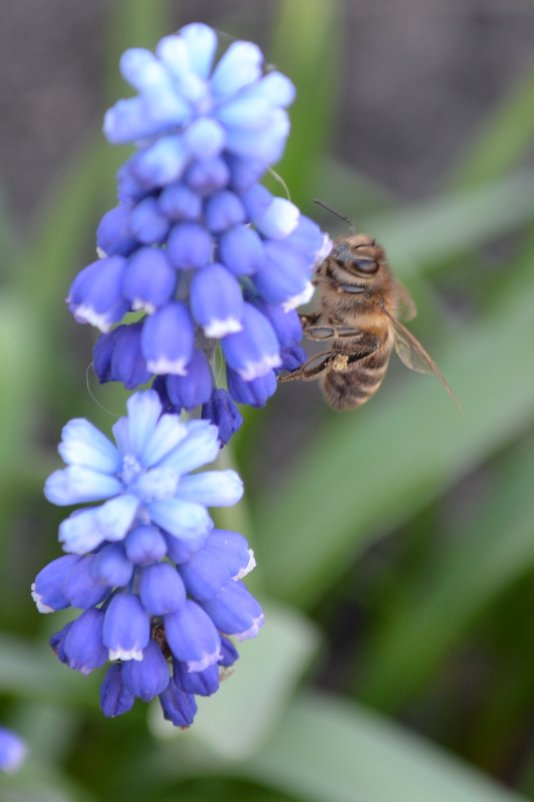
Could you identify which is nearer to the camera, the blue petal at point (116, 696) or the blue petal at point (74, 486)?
the blue petal at point (74, 486)

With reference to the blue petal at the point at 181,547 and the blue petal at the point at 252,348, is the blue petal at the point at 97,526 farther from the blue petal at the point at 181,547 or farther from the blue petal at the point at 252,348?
the blue petal at the point at 252,348

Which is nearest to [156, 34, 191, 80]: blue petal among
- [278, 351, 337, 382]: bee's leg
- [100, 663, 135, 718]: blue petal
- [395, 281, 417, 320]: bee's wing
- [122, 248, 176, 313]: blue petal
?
[122, 248, 176, 313]: blue petal

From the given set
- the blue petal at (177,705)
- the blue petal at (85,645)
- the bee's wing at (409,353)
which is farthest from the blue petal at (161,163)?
Result: the bee's wing at (409,353)

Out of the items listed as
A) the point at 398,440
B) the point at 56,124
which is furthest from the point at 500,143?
the point at 56,124

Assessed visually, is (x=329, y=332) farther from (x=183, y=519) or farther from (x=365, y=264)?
(x=183, y=519)

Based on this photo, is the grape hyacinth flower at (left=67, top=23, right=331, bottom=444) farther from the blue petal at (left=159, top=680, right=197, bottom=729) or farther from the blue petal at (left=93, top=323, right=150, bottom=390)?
the blue petal at (left=159, top=680, right=197, bottom=729)

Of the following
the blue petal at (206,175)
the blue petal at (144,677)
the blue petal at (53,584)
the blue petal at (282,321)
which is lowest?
the blue petal at (144,677)

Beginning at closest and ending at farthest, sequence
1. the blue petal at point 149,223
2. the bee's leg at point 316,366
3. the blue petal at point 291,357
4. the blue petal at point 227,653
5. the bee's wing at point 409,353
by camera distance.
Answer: the blue petal at point 149,223 → the blue petal at point 227,653 → the blue petal at point 291,357 → the bee's leg at point 316,366 → the bee's wing at point 409,353
